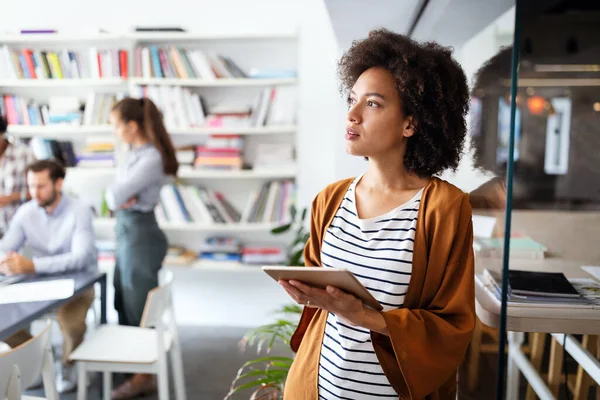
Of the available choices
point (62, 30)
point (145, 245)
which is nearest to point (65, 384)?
point (145, 245)

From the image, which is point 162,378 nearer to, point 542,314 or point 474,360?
point 474,360

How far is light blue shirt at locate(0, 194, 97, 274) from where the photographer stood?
8.68 feet

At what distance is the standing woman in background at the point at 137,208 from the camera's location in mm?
2695

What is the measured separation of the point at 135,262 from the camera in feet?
8.86

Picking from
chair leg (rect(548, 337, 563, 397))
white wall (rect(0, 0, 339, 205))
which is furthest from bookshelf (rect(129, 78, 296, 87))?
chair leg (rect(548, 337, 563, 397))

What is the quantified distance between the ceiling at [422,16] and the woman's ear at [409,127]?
337 mm

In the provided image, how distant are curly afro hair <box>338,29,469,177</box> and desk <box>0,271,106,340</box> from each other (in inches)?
62.1

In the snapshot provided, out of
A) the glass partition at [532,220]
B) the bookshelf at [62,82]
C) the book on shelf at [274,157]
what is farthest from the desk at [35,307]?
the glass partition at [532,220]

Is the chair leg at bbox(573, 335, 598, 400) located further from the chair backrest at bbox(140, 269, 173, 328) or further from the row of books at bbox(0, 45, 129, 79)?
the row of books at bbox(0, 45, 129, 79)

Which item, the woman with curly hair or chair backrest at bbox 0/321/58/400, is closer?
the woman with curly hair

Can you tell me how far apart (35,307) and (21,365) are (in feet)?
1.82

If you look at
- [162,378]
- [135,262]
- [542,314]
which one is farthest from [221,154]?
[542,314]

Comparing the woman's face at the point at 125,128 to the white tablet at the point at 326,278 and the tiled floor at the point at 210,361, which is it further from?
the white tablet at the point at 326,278

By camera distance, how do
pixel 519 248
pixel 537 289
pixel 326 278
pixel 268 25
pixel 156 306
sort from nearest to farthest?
pixel 326 278 < pixel 537 289 < pixel 519 248 < pixel 156 306 < pixel 268 25
